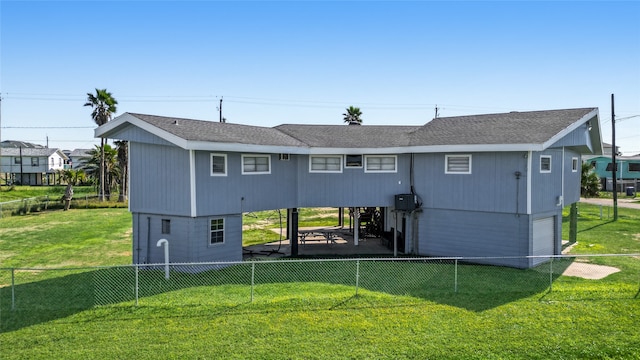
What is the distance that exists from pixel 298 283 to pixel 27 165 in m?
62.4

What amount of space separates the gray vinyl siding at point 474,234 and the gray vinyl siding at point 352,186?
175cm

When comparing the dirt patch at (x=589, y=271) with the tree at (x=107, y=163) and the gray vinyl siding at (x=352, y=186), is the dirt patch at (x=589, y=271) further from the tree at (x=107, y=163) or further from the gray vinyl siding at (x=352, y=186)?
the tree at (x=107, y=163)

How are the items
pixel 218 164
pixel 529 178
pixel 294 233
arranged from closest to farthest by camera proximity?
pixel 218 164
pixel 529 178
pixel 294 233

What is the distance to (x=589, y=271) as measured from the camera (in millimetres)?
14391

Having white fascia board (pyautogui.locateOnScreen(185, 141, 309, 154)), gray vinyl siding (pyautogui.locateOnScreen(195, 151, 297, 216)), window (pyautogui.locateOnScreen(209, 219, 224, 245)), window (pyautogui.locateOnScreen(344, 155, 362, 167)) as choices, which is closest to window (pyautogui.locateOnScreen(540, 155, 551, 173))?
window (pyautogui.locateOnScreen(344, 155, 362, 167))

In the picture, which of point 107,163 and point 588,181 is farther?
point 107,163

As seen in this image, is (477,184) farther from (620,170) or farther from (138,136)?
(620,170)

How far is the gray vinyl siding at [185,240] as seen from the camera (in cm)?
1406

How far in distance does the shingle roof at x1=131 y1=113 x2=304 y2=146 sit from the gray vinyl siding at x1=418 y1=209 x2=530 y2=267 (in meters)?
6.38

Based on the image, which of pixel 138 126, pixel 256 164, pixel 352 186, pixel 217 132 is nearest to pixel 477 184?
pixel 352 186

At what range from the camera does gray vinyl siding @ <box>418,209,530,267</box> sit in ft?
49.9

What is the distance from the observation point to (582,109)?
17.3 meters

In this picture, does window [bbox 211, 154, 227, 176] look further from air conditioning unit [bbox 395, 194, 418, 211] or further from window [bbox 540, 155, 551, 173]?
window [bbox 540, 155, 551, 173]

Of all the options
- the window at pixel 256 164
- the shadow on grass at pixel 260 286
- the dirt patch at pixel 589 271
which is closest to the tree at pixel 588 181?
the dirt patch at pixel 589 271
